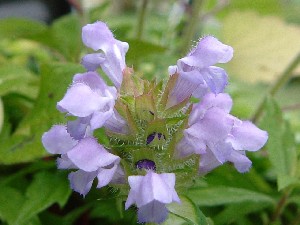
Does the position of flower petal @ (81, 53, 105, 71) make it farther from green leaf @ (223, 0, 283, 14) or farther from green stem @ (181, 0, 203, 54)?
green leaf @ (223, 0, 283, 14)

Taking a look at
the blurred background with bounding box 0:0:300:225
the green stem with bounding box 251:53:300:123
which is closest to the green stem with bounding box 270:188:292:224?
the blurred background with bounding box 0:0:300:225

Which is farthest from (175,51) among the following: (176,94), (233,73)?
(176,94)

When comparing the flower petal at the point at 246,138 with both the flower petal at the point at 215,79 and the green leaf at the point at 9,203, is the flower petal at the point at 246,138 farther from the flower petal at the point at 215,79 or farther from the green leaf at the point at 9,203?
the green leaf at the point at 9,203

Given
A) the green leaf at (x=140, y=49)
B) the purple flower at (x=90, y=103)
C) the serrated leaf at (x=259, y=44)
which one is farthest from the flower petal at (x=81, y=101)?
the serrated leaf at (x=259, y=44)

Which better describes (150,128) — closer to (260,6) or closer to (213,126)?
(213,126)

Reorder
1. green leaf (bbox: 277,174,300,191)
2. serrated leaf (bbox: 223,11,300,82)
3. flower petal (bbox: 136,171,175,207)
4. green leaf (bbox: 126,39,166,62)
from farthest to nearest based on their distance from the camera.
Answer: serrated leaf (bbox: 223,11,300,82), green leaf (bbox: 126,39,166,62), green leaf (bbox: 277,174,300,191), flower petal (bbox: 136,171,175,207)

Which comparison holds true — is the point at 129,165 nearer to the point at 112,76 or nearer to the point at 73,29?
the point at 112,76
